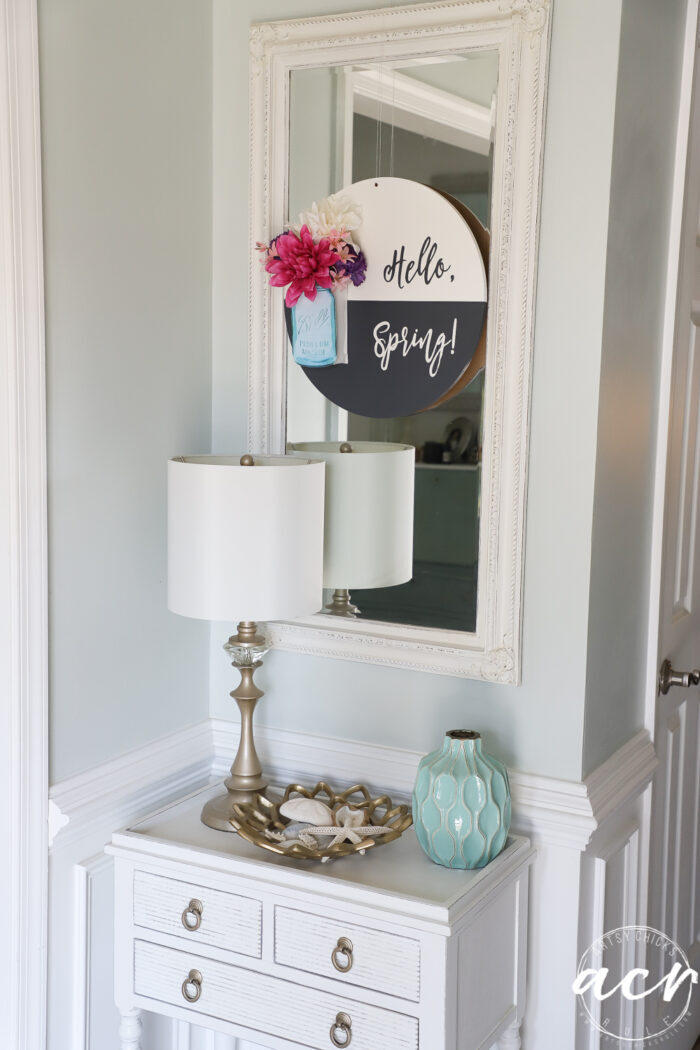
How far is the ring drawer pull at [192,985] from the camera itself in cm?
162

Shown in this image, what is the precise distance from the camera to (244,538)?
153 cm

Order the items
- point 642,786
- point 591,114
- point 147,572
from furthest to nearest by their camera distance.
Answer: point 642,786 < point 147,572 < point 591,114

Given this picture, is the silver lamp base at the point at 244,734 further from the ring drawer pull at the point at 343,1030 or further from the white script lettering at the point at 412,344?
the white script lettering at the point at 412,344

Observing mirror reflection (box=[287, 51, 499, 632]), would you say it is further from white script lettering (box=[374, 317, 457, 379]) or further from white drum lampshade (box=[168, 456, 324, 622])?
white drum lampshade (box=[168, 456, 324, 622])

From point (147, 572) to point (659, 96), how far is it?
121 cm

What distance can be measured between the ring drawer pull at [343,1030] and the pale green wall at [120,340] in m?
0.56

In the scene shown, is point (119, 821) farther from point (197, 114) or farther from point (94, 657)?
point (197, 114)

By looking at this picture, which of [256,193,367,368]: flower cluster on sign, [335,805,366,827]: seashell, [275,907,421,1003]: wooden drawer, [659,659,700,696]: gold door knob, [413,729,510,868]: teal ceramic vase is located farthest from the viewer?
[659,659,700,696]: gold door knob

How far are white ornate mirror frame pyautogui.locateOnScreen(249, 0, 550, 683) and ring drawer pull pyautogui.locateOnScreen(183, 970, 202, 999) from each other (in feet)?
1.90

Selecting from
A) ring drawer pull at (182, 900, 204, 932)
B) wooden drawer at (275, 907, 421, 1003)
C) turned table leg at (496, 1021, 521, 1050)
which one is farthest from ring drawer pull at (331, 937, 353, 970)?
turned table leg at (496, 1021, 521, 1050)

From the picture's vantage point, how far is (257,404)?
6.33 feet

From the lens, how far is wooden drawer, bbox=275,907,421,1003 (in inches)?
57.5

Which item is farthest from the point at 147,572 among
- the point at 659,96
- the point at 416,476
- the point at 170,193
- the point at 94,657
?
the point at 659,96

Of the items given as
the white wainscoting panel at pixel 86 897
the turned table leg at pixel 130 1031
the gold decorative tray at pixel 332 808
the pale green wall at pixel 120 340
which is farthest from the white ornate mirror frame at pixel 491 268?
the turned table leg at pixel 130 1031
